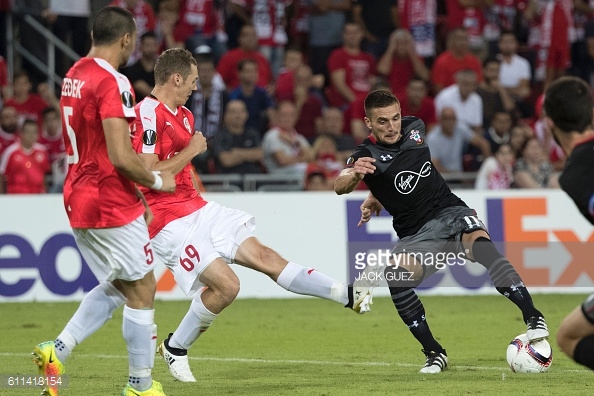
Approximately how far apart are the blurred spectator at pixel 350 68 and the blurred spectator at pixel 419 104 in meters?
0.85

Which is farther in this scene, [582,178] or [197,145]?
[197,145]

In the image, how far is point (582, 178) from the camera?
5.77m

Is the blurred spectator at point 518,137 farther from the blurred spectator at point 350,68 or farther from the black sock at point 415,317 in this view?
the black sock at point 415,317

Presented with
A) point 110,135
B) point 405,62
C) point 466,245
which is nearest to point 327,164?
point 405,62

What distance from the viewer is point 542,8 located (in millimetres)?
19922

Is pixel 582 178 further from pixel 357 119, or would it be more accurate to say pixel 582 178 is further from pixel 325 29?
pixel 325 29

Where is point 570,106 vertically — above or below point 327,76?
above

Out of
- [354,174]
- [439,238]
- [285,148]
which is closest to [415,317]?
[439,238]

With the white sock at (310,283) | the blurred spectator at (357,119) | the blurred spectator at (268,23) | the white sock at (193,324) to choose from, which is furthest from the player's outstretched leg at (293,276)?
the blurred spectator at (268,23)

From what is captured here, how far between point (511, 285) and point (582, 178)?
101 inches

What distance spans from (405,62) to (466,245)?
10119 millimetres

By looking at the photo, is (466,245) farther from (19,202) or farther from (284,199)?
(19,202)

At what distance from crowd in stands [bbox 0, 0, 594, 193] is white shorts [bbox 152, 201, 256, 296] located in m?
6.86

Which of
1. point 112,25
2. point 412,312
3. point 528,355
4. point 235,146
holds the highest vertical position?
point 112,25
